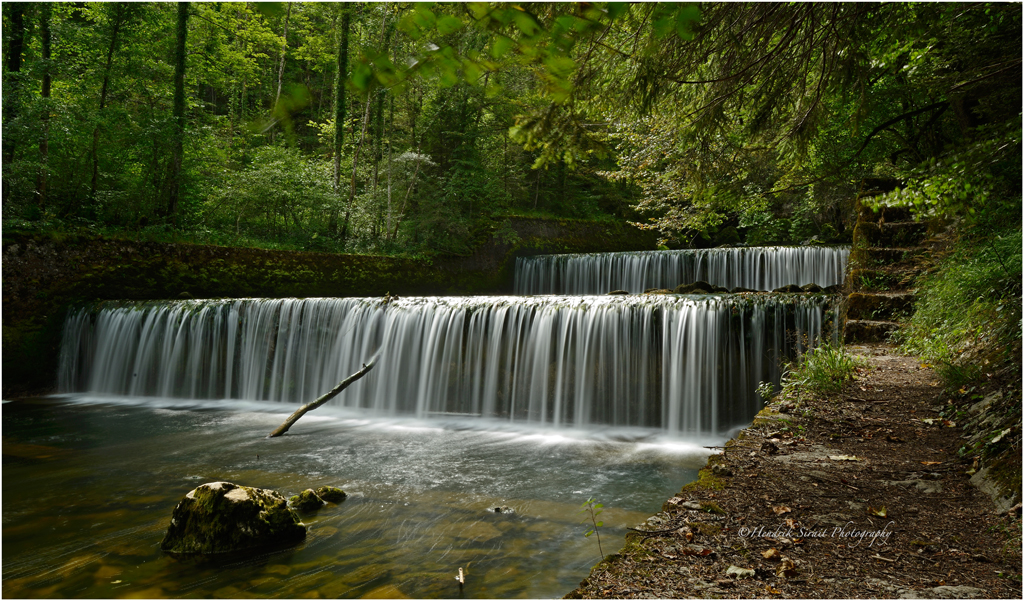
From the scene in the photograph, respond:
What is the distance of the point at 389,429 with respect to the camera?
8.50 metres


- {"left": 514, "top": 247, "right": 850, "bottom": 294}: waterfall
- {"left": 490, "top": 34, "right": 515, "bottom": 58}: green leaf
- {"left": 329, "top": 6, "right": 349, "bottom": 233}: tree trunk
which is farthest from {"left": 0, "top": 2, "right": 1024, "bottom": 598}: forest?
{"left": 329, "top": 6, "right": 349, "bottom": 233}: tree trunk

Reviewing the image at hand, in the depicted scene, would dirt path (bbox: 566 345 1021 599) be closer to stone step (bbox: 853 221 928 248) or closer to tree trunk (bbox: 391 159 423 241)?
stone step (bbox: 853 221 928 248)

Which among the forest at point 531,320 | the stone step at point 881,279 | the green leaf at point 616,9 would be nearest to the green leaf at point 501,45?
the forest at point 531,320

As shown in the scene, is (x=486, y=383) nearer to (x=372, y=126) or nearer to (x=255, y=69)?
(x=372, y=126)

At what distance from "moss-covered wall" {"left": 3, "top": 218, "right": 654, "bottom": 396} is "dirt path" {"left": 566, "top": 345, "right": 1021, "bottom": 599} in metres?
12.7

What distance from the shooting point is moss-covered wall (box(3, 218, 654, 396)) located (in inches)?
410

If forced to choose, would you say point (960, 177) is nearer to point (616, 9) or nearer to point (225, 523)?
point (616, 9)

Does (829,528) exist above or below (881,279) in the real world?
below

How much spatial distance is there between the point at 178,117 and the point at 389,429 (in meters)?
11.7

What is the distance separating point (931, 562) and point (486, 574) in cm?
253

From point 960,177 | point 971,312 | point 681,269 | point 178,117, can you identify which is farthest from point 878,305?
point 178,117

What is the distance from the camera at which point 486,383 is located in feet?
31.0

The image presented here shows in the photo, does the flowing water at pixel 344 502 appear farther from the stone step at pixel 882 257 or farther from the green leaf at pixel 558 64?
the stone step at pixel 882 257

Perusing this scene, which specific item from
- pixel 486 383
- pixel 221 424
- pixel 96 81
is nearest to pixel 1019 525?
pixel 486 383
